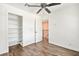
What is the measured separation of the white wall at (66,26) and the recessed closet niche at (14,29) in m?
2.38

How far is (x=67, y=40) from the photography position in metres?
4.27

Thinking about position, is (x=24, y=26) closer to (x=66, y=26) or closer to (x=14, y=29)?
(x=14, y=29)

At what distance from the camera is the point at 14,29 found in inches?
205

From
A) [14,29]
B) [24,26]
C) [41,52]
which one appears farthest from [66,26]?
[14,29]

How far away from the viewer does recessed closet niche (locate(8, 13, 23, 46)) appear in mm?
4884

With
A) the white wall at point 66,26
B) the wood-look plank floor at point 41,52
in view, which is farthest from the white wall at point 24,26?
the white wall at point 66,26

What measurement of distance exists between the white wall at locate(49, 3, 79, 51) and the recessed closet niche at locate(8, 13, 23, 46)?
2383mm

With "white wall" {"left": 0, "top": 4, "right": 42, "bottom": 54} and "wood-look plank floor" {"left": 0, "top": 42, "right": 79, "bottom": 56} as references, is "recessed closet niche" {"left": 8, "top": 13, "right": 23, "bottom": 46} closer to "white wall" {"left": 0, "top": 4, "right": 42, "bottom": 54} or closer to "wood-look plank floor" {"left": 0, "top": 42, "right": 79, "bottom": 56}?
"white wall" {"left": 0, "top": 4, "right": 42, "bottom": 54}

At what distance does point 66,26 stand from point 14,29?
3.35 metres

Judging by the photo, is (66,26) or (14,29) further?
(14,29)

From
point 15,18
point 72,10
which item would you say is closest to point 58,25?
point 72,10

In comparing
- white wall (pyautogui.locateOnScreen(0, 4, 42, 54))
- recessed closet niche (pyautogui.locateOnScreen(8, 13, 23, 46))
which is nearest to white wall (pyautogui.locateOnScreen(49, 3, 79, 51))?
white wall (pyautogui.locateOnScreen(0, 4, 42, 54))

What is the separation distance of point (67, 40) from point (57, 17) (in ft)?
5.27

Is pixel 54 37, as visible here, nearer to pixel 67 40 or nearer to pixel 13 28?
pixel 67 40
